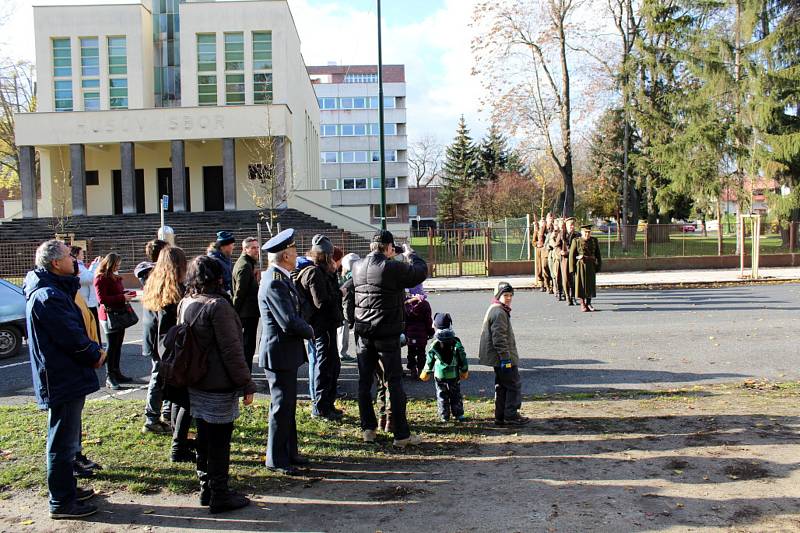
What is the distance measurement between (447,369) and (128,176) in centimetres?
3447

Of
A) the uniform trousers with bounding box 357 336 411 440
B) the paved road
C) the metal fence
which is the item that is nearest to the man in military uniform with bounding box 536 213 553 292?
the paved road

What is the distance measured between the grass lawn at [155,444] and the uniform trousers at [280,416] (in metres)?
0.15

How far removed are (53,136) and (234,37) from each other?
441 inches

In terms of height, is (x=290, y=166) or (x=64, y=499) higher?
Result: (x=290, y=166)

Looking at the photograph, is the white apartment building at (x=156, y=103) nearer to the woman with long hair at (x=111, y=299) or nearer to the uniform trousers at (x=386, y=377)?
the woman with long hair at (x=111, y=299)

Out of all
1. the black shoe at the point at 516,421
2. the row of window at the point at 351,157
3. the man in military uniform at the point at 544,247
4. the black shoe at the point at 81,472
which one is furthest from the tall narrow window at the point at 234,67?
the row of window at the point at 351,157

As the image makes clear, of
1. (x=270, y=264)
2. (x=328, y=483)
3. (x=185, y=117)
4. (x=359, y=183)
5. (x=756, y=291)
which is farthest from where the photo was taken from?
(x=359, y=183)

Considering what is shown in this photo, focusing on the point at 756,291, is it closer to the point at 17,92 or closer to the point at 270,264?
the point at 270,264

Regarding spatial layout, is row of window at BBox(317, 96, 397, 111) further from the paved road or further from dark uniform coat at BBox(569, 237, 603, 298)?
dark uniform coat at BBox(569, 237, 603, 298)

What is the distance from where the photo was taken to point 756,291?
18.2 meters

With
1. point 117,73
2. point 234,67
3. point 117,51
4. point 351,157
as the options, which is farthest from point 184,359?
point 351,157

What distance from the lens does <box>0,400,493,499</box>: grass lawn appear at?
5285 millimetres

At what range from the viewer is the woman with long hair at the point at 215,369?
461 centimetres

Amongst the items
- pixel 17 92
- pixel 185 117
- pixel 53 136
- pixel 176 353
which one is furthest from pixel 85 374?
pixel 17 92
